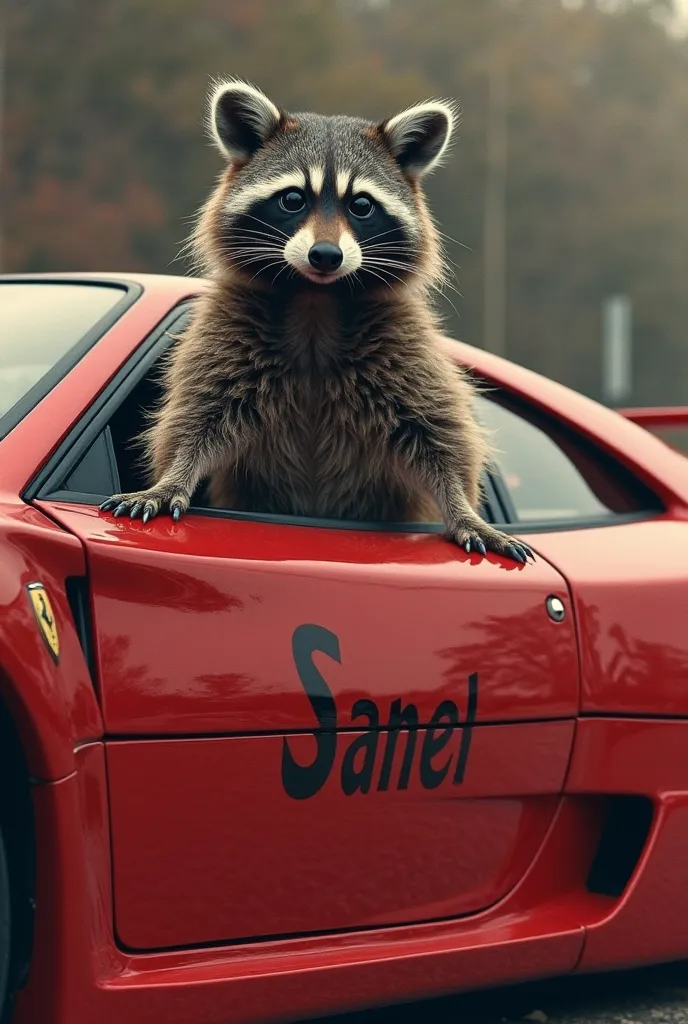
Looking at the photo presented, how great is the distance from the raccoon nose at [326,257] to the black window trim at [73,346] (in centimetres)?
39

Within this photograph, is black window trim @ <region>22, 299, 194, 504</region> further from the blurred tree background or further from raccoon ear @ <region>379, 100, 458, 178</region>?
the blurred tree background

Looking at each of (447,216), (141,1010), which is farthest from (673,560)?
(447,216)

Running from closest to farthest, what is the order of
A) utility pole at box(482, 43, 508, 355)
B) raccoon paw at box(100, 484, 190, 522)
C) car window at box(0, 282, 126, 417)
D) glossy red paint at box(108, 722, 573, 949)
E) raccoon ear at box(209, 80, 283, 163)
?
glossy red paint at box(108, 722, 573, 949) < raccoon paw at box(100, 484, 190, 522) < car window at box(0, 282, 126, 417) < raccoon ear at box(209, 80, 283, 163) < utility pole at box(482, 43, 508, 355)

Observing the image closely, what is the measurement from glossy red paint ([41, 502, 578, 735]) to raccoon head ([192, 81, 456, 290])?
0.67 metres

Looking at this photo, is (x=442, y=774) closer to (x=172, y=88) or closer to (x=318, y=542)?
Result: (x=318, y=542)

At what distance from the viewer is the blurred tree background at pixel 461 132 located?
1834 inches

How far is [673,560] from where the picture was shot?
3793 mm

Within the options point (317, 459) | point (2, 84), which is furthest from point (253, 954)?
point (2, 84)

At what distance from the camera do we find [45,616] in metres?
2.61

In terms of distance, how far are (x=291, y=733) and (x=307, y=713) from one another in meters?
0.05

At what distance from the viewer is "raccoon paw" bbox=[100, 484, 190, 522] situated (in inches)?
119

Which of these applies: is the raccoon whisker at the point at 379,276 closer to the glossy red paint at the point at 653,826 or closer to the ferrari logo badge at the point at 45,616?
the glossy red paint at the point at 653,826

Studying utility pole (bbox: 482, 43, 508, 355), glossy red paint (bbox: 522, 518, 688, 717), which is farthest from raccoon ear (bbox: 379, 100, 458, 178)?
utility pole (bbox: 482, 43, 508, 355)

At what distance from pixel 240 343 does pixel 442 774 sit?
111cm
